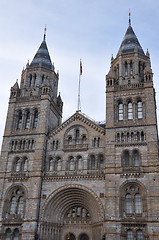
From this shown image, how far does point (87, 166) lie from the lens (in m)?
38.1

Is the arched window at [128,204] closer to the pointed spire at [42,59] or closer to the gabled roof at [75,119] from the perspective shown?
the gabled roof at [75,119]

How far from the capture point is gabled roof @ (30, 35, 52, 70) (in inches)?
1891

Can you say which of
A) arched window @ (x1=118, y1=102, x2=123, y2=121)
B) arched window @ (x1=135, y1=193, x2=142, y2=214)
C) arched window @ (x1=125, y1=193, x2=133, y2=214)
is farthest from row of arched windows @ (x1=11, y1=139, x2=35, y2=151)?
arched window @ (x1=135, y1=193, x2=142, y2=214)

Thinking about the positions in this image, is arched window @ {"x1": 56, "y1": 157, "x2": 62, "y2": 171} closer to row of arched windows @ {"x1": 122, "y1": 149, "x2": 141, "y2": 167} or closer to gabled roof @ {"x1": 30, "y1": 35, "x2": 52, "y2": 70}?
row of arched windows @ {"x1": 122, "y1": 149, "x2": 141, "y2": 167}

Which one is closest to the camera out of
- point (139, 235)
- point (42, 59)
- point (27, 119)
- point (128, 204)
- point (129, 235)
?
point (139, 235)

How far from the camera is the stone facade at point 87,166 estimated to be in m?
34.5

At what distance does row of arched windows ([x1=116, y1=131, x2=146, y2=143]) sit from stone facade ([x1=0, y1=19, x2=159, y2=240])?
12cm

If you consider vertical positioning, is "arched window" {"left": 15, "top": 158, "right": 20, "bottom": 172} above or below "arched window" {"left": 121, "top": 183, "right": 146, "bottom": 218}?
above

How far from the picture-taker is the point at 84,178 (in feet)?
123

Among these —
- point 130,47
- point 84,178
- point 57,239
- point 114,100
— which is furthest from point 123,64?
point 57,239

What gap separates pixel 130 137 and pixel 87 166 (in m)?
6.33

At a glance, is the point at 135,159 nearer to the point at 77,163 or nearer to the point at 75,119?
the point at 77,163

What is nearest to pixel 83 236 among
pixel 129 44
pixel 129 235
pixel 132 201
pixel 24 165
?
pixel 129 235

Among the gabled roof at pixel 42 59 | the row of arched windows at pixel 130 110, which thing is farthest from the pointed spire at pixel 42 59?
the row of arched windows at pixel 130 110
